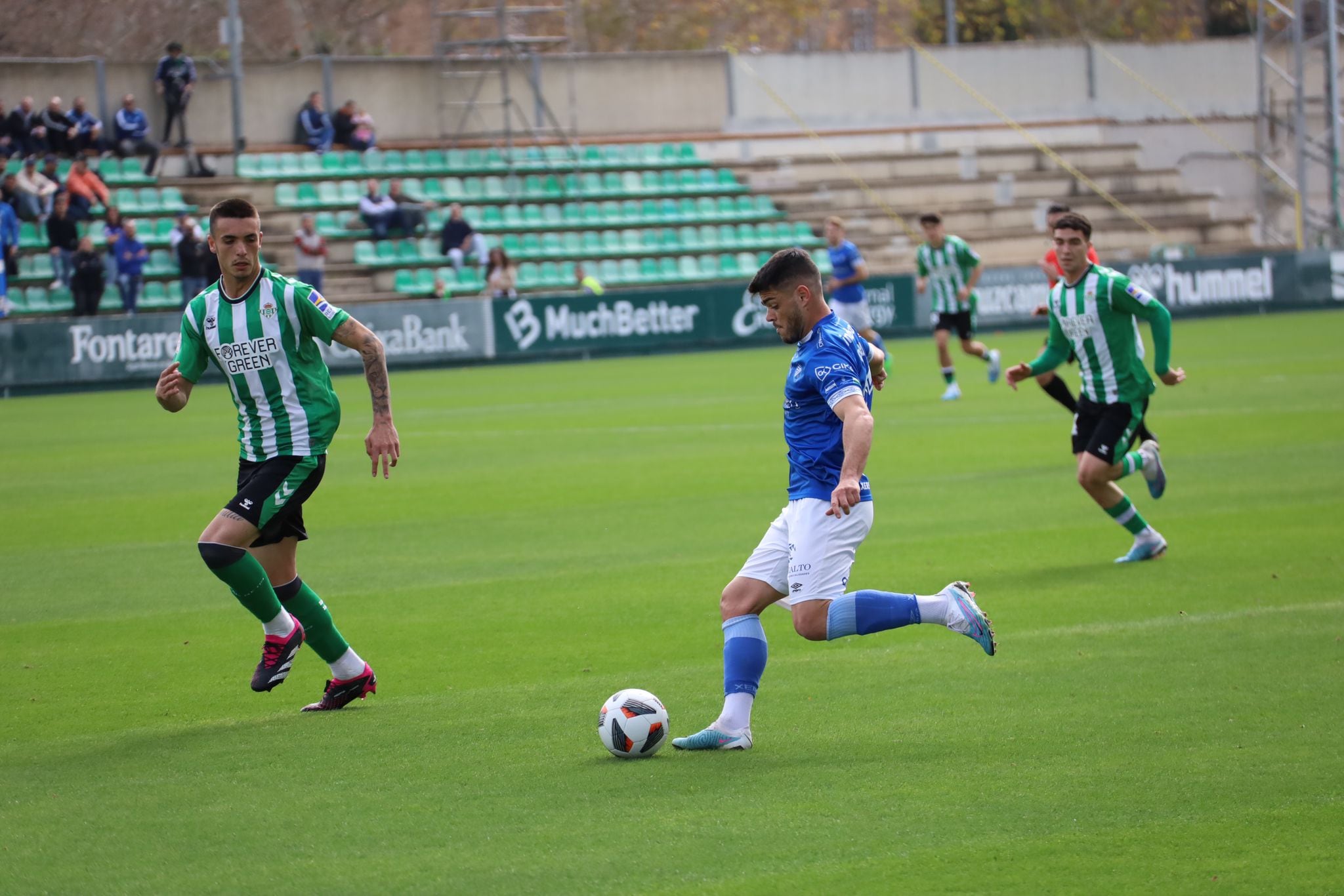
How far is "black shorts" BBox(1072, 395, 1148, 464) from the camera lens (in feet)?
A: 34.0

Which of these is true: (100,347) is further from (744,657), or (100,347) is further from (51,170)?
(744,657)

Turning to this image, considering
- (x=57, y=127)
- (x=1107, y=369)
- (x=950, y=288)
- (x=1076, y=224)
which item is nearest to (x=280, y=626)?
(x=1076, y=224)

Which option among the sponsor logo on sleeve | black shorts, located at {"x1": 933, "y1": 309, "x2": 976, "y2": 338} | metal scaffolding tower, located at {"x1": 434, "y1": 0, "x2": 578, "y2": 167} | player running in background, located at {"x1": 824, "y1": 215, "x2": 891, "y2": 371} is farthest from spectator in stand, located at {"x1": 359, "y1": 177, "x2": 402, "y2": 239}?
the sponsor logo on sleeve

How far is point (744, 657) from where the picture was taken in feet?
20.5

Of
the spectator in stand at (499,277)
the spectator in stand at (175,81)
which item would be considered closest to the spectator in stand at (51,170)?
the spectator in stand at (175,81)

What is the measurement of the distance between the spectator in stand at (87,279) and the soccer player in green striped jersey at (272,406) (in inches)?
913

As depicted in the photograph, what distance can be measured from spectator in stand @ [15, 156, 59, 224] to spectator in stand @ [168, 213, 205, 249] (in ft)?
7.26

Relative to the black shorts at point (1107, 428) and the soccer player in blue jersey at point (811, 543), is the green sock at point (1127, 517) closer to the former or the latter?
the black shorts at point (1107, 428)

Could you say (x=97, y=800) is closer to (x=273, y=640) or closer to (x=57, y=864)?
(x=57, y=864)

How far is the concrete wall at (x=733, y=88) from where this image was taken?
37281mm

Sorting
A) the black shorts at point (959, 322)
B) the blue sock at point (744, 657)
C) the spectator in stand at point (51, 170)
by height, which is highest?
the spectator in stand at point (51, 170)

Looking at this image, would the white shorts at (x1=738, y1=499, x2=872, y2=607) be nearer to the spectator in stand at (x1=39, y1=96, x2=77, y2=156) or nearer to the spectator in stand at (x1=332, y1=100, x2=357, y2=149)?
the spectator in stand at (x1=39, y1=96, x2=77, y2=156)

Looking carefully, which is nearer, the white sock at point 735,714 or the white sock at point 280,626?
the white sock at point 735,714

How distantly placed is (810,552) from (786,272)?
106cm
